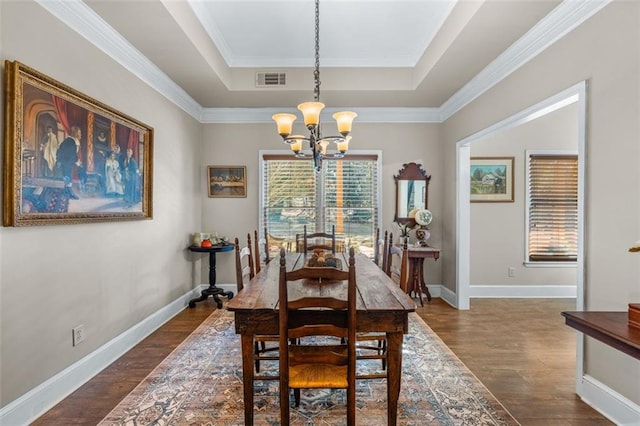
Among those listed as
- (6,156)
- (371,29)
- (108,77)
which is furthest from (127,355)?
(371,29)

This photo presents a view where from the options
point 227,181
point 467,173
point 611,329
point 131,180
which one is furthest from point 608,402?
point 227,181

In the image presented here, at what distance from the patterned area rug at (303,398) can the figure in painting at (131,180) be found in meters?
1.49

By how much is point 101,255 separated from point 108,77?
4.89 ft

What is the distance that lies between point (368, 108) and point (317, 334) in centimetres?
384

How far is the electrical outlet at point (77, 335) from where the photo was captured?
2441 mm

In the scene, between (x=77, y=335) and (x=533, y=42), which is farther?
(x=533, y=42)

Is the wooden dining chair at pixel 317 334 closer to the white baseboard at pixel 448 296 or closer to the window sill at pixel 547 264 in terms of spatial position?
the white baseboard at pixel 448 296

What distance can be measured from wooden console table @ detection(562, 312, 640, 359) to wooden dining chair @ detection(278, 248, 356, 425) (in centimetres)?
109

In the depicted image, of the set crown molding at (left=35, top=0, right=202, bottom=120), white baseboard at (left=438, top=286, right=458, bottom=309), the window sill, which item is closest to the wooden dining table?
crown molding at (left=35, top=0, right=202, bottom=120)

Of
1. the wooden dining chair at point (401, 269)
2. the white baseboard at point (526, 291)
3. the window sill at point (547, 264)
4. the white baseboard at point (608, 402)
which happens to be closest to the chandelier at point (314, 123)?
the wooden dining chair at point (401, 269)

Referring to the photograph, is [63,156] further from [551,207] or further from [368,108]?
[551,207]

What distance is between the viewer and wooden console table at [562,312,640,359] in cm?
136

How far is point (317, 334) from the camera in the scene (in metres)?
1.73

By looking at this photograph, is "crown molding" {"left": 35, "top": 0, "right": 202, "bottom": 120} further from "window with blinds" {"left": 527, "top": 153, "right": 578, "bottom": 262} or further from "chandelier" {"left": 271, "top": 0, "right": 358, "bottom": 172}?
"window with blinds" {"left": 527, "top": 153, "right": 578, "bottom": 262}
